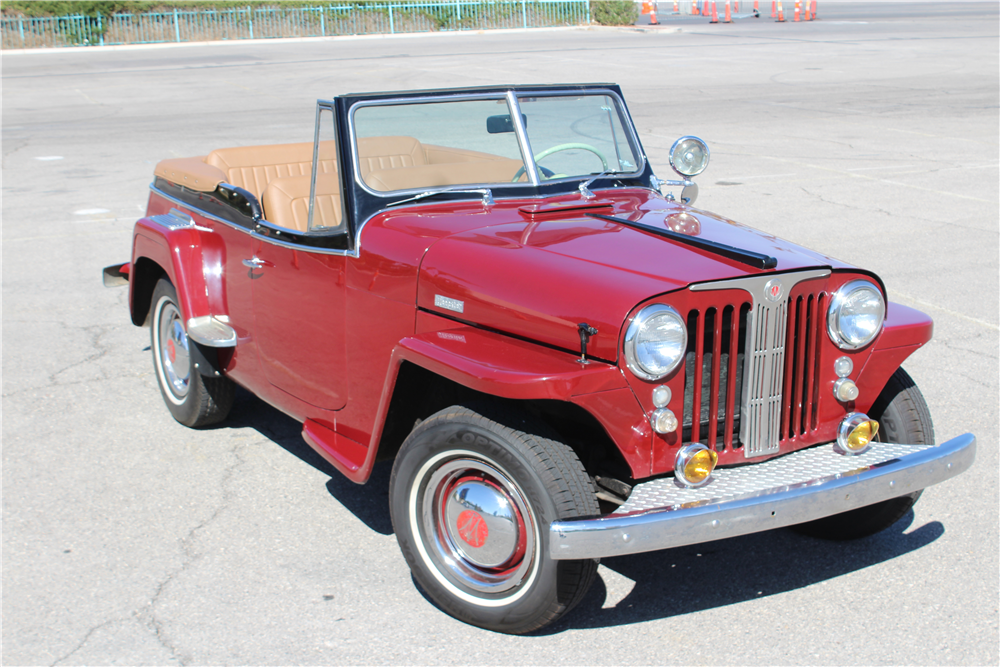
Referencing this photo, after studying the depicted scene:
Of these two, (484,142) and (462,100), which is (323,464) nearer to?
(484,142)

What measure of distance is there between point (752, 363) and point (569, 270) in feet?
2.11

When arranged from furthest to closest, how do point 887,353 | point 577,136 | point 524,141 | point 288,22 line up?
point 288,22 < point 577,136 < point 524,141 < point 887,353

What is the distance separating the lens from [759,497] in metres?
2.82

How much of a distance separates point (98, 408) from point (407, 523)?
2.58 meters

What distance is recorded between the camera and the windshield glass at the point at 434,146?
3842mm

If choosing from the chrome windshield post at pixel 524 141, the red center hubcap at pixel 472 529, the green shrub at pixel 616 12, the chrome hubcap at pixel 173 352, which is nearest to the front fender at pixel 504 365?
the red center hubcap at pixel 472 529

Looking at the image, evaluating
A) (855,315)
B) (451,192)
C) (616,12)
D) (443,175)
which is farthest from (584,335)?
(616,12)

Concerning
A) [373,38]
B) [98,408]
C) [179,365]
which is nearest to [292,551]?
[179,365]

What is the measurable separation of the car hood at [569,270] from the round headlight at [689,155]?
780 millimetres

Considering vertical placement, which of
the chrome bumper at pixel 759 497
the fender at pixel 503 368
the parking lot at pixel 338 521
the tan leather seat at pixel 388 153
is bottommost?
the parking lot at pixel 338 521

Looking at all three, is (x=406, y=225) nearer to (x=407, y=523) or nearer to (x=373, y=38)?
(x=407, y=523)

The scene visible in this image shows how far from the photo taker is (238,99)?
18609mm

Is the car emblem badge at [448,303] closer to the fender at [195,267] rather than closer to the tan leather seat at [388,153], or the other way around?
the tan leather seat at [388,153]

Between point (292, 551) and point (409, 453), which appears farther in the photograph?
point (292, 551)
